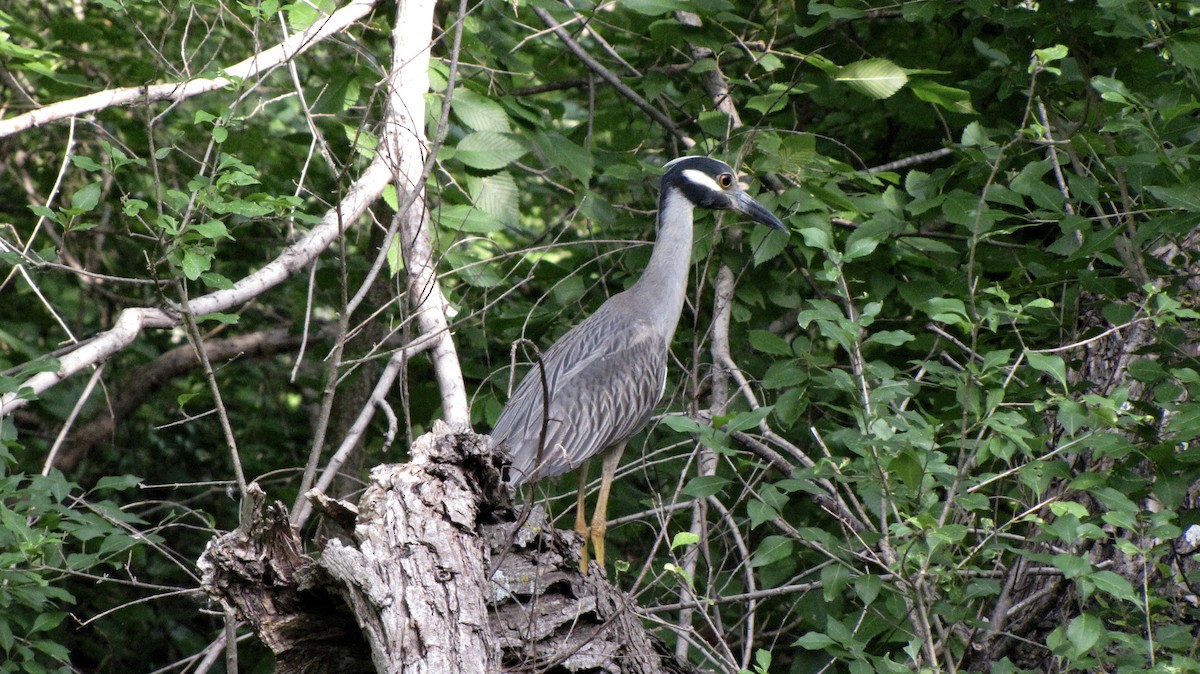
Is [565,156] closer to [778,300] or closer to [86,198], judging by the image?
[778,300]

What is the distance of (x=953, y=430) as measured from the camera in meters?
3.98

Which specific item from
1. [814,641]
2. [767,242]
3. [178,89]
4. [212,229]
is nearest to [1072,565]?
[814,641]

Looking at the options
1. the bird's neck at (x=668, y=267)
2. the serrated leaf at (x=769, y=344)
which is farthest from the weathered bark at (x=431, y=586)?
the bird's neck at (x=668, y=267)

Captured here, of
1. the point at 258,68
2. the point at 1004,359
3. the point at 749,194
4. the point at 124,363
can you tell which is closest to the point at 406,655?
the point at 1004,359

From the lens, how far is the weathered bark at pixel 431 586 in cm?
221

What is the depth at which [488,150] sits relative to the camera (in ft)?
13.5

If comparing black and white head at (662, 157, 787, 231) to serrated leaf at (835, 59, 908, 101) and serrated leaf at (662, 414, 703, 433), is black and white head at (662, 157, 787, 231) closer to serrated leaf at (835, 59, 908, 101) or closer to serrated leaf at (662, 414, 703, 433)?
serrated leaf at (835, 59, 908, 101)

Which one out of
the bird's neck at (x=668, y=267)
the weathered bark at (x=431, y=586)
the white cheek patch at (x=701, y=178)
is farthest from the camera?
the bird's neck at (x=668, y=267)

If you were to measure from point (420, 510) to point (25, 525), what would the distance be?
1647 millimetres

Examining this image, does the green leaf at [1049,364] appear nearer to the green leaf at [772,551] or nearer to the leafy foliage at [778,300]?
the leafy foliage at [778,300]

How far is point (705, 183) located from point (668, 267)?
420 mm

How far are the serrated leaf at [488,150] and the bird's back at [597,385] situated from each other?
3.13 feet

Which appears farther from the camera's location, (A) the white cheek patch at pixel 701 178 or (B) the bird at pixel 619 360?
(A) the white cheek patch at pixel 701 178

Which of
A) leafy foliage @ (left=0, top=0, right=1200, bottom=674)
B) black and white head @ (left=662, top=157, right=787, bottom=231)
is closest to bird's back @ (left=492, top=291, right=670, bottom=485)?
leafy foliage @ (left=0, top=0, right=1200, bottom=674)
